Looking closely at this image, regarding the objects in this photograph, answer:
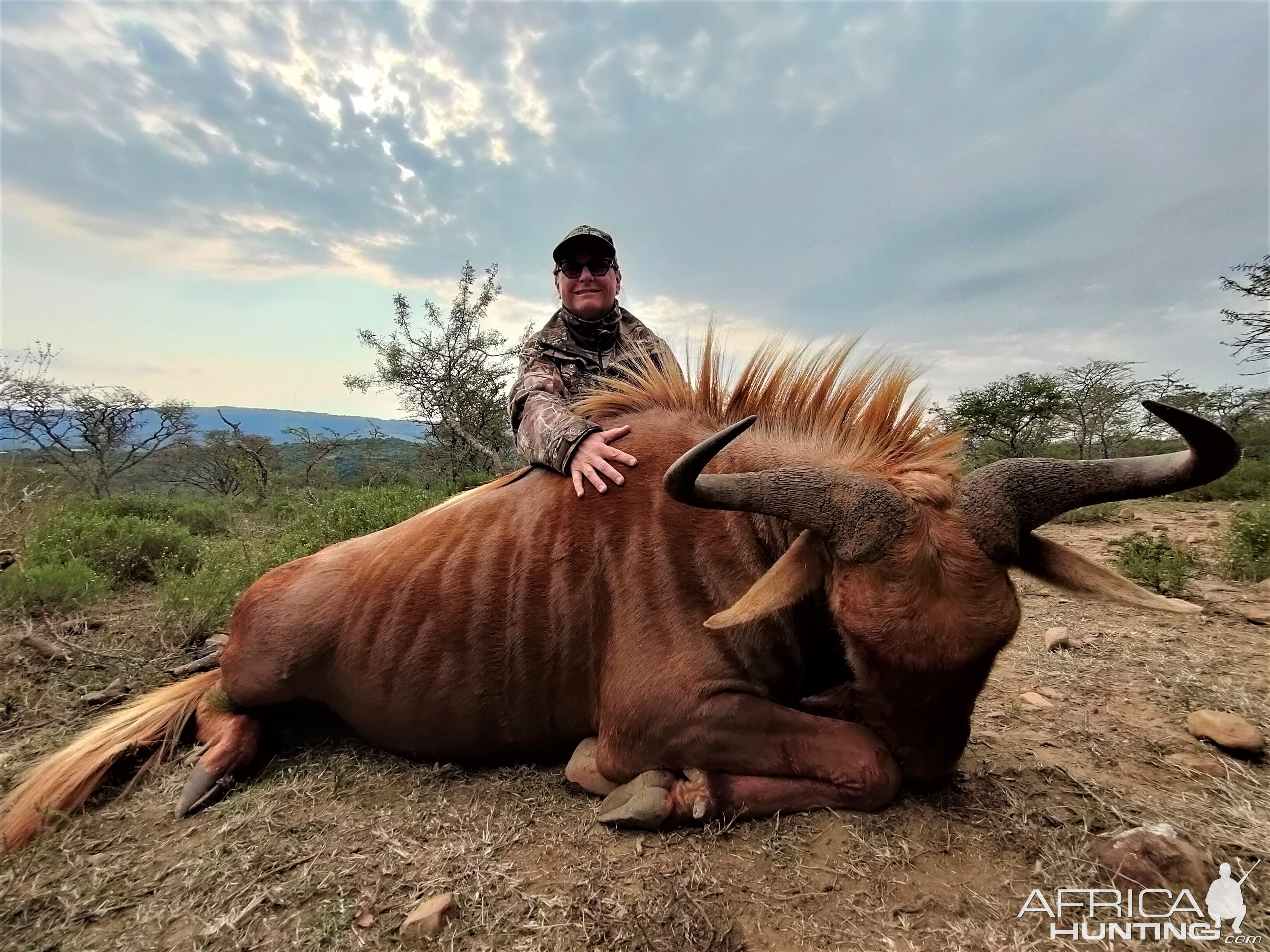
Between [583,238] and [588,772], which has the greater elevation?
[583,238]

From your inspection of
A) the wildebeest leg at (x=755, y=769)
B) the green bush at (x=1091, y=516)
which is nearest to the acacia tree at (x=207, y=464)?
the green bush at (x=1091, y=516)

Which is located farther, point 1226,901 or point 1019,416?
point 1019,416

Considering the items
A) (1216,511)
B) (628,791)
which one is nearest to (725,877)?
(628,791)

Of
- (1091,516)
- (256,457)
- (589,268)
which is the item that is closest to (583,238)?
(589,268)

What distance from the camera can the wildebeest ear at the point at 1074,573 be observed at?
2094 mm

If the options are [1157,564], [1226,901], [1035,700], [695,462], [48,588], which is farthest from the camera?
[1157,564]

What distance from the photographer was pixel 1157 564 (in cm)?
565

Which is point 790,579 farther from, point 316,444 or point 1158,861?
point 316,444

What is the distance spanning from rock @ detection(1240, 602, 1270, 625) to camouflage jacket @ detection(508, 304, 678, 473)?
4.80 meters

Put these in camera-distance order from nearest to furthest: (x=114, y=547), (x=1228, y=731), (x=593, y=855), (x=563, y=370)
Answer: (x=593, y=855)
(x=1228, y=731)
(x=563, y=370)
(x=114, y=547)

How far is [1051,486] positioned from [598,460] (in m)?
1.80

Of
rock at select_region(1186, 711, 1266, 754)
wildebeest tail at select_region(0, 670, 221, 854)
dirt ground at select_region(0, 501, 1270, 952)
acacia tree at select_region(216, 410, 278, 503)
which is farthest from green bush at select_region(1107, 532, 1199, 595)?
acacia tree at select_region(216, 410, 278, 503)

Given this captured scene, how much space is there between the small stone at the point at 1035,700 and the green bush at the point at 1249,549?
385cm

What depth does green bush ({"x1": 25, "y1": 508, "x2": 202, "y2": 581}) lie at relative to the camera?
6.47 metres
